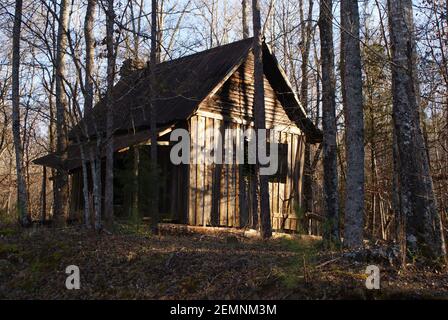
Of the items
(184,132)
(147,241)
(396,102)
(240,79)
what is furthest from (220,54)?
(396,102)

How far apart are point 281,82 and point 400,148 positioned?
10112mm

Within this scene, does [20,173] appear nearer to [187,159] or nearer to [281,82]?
[187,159]

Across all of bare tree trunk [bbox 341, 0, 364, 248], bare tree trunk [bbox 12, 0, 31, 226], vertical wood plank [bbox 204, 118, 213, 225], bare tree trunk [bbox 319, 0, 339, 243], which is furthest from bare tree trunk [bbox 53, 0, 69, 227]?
bare tree trunk [bbox 341, 0, 364, 248]

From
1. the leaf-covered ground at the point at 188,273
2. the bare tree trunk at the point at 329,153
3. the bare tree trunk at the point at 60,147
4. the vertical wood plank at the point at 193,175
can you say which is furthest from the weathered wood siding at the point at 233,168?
the leaf-covered ground at the point at 188,273

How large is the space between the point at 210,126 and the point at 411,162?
862cm

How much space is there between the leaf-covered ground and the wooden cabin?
3.58 metres

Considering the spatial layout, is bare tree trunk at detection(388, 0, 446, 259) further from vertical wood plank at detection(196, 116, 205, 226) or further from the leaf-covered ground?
vertical wood plank at detection(196, 116, 205, 226)

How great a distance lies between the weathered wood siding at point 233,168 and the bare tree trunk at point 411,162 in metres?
6.60

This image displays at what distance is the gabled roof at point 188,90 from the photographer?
49.0 feet

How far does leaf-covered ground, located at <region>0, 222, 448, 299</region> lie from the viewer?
261 inches

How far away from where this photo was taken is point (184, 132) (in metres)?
15.0

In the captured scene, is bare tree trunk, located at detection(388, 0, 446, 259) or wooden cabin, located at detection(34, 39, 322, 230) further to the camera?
wooden cabin, located at detection(34, 39, 322, 230)

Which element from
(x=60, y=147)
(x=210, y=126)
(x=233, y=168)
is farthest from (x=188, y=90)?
(x=60, y=147)

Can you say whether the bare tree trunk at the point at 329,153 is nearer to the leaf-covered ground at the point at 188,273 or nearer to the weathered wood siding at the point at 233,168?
the leaf-covered ground at the point at 188,273
